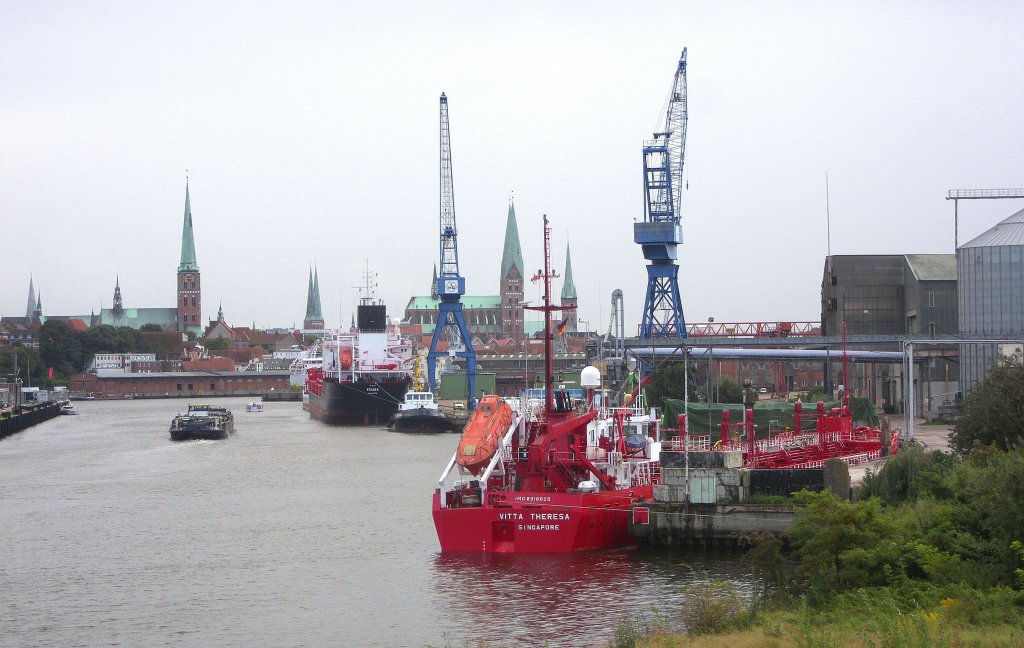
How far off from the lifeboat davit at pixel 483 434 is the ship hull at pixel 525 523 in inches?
42.5

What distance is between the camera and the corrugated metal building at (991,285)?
2359 inches

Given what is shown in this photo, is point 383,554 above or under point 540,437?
under

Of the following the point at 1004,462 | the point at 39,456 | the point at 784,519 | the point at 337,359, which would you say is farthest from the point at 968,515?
the point at 337,359

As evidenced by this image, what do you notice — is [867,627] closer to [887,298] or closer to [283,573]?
[283,573]

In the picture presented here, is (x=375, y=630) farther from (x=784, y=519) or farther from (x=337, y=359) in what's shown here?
(x=337, y=359)

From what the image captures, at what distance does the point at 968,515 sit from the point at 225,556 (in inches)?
678

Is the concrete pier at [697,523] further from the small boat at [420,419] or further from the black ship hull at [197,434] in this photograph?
the small boat at [420,419]

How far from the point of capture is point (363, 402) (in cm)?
9150

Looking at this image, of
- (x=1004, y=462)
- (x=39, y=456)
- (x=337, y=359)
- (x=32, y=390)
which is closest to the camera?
(x=1004, y=462)

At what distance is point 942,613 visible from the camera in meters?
17.8

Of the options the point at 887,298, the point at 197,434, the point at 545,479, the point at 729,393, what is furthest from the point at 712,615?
the point at 887,298

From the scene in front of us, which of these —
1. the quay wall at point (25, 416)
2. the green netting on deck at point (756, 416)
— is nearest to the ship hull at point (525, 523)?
the green netting on deck at point (756, 416)

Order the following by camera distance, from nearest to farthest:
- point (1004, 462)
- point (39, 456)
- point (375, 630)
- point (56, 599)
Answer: point (1004, 462)
point (375, 630)
point (56, 599)
point (39, 456)

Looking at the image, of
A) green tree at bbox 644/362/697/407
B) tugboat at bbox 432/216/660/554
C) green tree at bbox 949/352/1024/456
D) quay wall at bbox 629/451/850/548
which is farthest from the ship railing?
green tree at bbox 644/362/697/407
